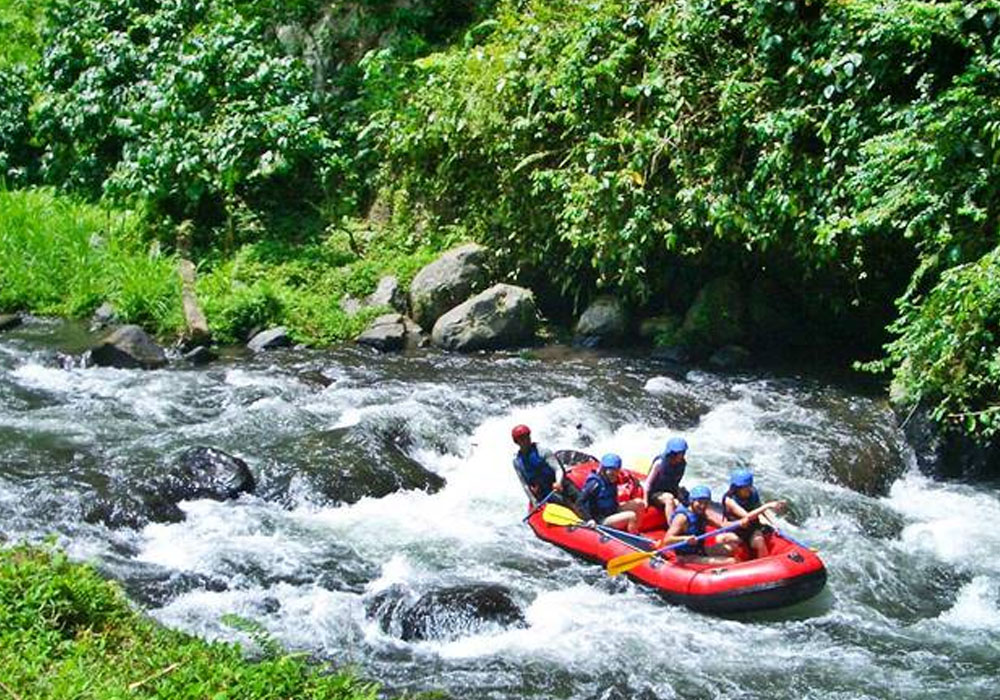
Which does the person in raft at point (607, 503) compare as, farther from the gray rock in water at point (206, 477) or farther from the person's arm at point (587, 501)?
the gray rock in water at point (206, 477)

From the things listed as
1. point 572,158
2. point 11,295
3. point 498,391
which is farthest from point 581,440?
point 11,295

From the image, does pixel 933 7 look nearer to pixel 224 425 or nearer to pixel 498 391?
pixel 498 391

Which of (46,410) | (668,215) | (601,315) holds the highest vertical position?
(668,215)

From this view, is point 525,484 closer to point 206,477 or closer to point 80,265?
point 206,477

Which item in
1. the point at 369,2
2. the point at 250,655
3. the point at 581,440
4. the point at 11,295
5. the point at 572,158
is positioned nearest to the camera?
the point at 250,655

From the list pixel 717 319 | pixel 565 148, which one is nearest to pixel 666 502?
pixel 717 319

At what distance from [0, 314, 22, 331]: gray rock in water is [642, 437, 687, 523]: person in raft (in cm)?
848

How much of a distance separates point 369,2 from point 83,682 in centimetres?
1318

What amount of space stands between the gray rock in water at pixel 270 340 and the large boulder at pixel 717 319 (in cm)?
437

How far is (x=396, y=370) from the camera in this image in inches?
514

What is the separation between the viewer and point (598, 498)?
9586 mm

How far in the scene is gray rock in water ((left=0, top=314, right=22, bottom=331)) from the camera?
14484 mm

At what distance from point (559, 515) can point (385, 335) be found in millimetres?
4772

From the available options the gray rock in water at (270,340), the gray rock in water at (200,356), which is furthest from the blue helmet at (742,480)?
the gray rock in water at (200,356)
